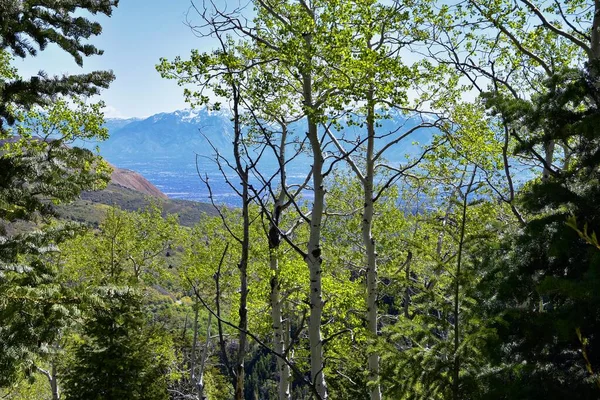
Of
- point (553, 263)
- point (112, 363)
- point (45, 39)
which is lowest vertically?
point (112, 363)

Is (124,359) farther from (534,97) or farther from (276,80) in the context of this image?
(534,97)

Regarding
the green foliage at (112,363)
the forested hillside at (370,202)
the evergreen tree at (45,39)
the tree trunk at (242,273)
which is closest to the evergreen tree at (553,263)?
the forested hillside at (370,202)

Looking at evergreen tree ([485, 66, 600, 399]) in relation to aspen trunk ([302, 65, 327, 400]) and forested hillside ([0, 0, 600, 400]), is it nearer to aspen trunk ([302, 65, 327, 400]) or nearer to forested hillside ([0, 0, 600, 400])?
forested hillside ([0, 0, 600, 400])

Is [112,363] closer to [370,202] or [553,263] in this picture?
[370,202]

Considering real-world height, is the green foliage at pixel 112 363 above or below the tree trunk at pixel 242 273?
below

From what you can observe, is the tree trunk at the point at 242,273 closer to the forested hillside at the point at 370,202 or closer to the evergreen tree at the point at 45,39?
the forested hillside at the point at 370,202

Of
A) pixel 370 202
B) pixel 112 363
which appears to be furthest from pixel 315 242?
pixel 112 363

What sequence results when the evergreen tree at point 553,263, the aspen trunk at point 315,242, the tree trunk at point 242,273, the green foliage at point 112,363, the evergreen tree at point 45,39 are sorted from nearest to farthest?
the tree trunk at point 242,273
the evergreen tree at point 553,263
the evergreen tree at point 45,39
the aspen trunk at point 315,242
the green foliage at point 112,363

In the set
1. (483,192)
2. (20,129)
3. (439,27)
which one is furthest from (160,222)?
(439,27)

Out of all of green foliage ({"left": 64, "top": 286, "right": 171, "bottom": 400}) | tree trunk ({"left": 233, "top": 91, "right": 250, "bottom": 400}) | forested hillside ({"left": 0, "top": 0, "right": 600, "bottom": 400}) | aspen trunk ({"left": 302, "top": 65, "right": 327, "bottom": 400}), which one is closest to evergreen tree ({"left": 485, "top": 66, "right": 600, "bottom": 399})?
forested hillside ({"left": 0, "top": 0, "right": 600, "bottom": 400})

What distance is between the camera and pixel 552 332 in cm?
402

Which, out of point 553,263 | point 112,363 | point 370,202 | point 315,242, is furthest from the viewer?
point 112,363

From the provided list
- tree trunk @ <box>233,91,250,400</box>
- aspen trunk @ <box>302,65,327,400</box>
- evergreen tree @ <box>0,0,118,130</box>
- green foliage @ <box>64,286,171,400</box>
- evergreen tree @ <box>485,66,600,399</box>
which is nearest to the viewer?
tree trunk @ <box>233,91,250,400</box>

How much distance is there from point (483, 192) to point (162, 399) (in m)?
12.0
